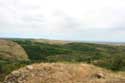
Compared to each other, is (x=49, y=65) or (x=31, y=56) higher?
(x=49, y=65)

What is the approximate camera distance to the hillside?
2906cm

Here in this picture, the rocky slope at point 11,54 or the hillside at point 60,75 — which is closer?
the hillside at point 60,75

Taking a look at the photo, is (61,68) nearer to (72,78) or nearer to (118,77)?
(72,78)

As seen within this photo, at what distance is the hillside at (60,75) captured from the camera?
29.1 m

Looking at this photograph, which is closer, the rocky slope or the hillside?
the hillside

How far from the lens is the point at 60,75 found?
30.0 meters

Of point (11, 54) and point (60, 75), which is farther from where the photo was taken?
Answer: point (11, 54)

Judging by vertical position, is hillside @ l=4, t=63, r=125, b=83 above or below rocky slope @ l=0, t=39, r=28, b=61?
above

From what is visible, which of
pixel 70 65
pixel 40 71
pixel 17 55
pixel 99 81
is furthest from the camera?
pixel 17 55

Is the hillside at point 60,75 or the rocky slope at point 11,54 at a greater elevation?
the hillside at point 60,75

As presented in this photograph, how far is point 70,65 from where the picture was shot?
106 ft

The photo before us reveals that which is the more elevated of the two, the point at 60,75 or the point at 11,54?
the point at 60,75

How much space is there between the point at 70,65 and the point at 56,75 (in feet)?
10.5

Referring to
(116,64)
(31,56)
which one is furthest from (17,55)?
(116,64)
